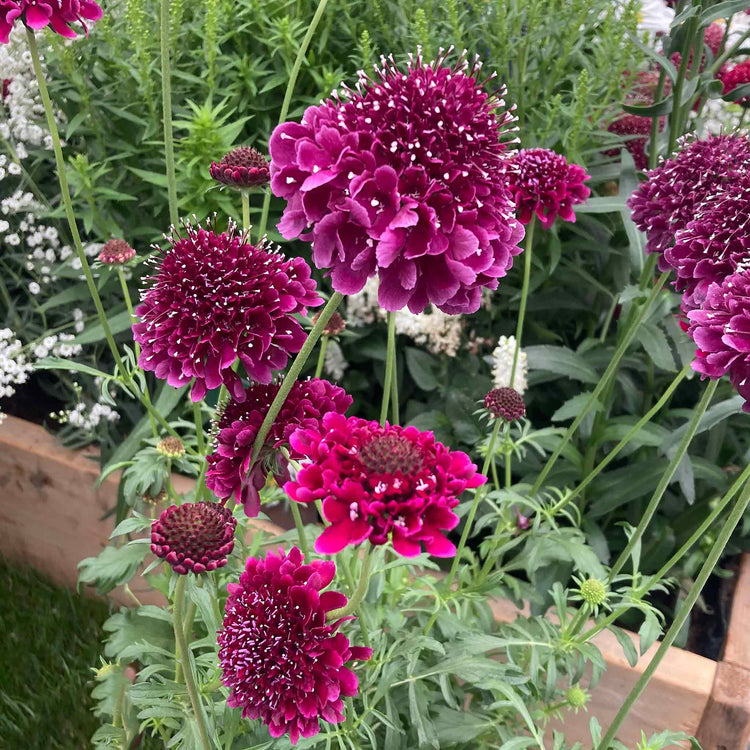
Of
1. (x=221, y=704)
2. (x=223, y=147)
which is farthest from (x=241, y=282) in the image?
(x=223, y=147)

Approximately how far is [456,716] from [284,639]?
19.0 inches

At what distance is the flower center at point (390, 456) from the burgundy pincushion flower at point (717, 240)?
1.50 ft

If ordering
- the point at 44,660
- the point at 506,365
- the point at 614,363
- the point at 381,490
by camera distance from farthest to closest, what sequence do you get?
the point at 44,660
the point at 506,365
the point at 614,363
the point at 381,490

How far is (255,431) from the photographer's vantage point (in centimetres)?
71

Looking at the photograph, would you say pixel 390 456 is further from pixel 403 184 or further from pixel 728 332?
pixel 728 332

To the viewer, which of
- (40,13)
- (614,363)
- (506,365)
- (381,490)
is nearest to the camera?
(381,490)

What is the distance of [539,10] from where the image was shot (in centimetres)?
152

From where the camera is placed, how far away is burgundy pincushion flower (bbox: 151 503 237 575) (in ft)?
2.15

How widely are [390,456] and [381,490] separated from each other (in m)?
0.03

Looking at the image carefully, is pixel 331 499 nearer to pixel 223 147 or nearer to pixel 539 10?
pixel 223 147

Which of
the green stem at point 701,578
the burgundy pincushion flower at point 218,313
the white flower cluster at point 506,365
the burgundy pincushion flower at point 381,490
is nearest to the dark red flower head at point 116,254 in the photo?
the burgundy pincushion flower at point 218,313

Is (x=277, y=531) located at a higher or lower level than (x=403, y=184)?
lower

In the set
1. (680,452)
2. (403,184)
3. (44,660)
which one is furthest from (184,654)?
(44,660)

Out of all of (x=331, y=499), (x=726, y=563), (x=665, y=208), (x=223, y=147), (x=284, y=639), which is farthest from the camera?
(x=726, y=563)
